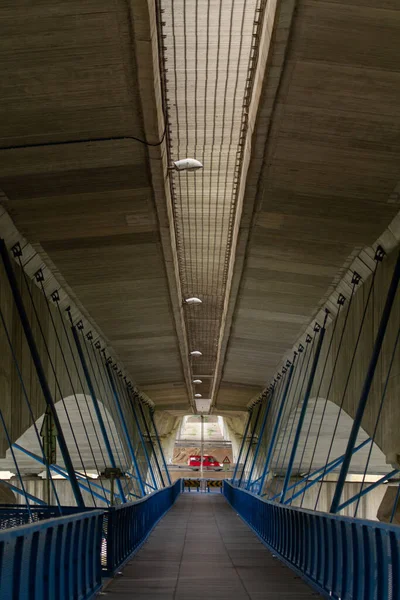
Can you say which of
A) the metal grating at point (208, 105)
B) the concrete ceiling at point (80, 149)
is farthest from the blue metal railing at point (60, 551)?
the metal grating at point (208, 105)

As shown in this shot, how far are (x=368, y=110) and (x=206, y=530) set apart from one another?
15.3 metres

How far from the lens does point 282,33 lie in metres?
10.7

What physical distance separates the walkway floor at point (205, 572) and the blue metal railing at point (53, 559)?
51cm

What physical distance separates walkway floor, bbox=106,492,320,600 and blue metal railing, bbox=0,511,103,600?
0.51 metres

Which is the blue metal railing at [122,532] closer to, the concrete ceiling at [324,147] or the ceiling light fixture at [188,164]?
the ceiling light fixture at [188,164]

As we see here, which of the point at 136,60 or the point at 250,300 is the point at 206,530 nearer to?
the point at 250,300

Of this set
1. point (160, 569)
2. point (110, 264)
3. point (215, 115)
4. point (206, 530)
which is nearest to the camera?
point (160, 569)

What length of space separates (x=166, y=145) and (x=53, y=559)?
862cm

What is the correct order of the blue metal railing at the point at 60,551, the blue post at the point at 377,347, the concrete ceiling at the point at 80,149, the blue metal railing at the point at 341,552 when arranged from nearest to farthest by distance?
the blue metal railing at the point at 60,551 < the blue metal railing at the point at 341,552 < the concrete ceiling at the point at 80,149 < the blue post at the point at 377,347

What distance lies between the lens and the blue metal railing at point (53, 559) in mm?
7336

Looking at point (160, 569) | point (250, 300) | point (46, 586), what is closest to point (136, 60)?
point (46, 586)

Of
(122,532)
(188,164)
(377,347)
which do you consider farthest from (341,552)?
(188,164)

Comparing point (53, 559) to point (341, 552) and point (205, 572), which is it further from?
point (205, 572)

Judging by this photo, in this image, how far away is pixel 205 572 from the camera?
13.7 metres
